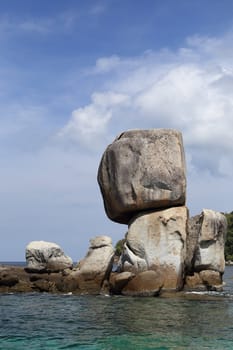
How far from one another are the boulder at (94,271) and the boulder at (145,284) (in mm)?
2626

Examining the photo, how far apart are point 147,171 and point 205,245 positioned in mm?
7959

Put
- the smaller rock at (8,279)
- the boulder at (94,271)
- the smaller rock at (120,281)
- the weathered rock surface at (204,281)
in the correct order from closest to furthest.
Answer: the smaller rock at (120,281), the boulder at (94,271), the smaller rock at (8,279), the weathered rock surface at (204,281)

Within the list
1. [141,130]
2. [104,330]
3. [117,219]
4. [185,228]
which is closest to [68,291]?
[117,219]

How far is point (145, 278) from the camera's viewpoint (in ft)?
86.9

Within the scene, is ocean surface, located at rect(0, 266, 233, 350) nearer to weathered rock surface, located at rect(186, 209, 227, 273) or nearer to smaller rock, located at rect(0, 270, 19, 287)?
smaller rock, located at rect(0, 270, 19, 287)

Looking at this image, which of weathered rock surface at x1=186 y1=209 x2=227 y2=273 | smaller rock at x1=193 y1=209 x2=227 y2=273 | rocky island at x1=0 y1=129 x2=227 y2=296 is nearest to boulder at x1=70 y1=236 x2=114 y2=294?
rocky island at x1=0 y1=129 x2=227 y2=296

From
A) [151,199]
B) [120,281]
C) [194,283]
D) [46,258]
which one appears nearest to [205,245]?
[194,283]

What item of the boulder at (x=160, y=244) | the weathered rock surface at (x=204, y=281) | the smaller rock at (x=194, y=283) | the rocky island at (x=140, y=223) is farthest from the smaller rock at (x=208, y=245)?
the boulder at (x=160, y=244)

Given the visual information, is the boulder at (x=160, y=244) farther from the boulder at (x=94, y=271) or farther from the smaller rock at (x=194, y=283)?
the smaller rock at (x=194, y=283)

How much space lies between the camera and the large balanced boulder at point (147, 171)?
28.0m

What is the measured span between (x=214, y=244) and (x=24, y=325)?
1785cm

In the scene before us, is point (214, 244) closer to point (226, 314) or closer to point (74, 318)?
point (226, 314)

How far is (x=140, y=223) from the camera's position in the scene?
28.4m

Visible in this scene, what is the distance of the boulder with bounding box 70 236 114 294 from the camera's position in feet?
95.7
